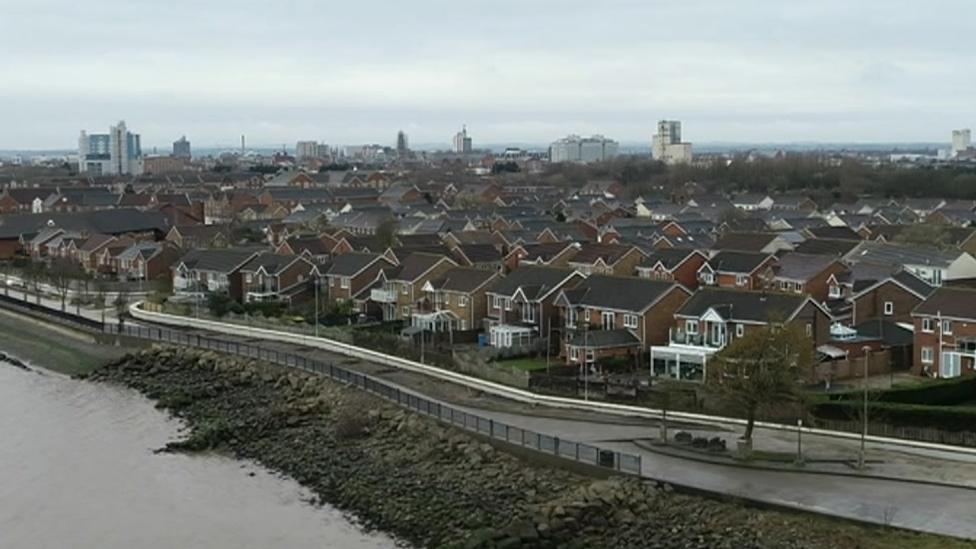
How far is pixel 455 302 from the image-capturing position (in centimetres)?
3488

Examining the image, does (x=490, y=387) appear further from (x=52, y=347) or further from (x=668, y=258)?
(x=52, y=347)

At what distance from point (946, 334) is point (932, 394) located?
3876 mm

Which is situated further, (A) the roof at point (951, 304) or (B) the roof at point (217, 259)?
(B) the roof at point (217, 259)

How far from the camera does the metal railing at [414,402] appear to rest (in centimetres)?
1973

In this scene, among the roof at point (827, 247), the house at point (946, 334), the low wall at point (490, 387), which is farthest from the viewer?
the roof at point (827, 247)

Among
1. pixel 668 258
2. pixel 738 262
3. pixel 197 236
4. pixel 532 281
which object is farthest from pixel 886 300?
pixel 197 236

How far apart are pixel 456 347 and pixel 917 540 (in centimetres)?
1793

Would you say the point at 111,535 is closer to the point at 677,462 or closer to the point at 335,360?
the point at 677,462

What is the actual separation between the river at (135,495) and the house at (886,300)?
17.3 metres

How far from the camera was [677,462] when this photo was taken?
1975 cm

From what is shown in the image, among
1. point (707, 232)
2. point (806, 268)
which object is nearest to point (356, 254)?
point (806, 268)

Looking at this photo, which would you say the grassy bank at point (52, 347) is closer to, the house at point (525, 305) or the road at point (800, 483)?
the house at point (525, 305)

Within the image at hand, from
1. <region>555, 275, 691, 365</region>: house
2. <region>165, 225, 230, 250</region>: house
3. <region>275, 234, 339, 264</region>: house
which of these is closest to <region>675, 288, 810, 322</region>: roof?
<region>555, 275, 691, 365</region>: house

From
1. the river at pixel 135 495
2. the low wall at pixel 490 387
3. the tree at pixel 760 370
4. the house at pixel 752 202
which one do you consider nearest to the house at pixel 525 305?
the low wall at pixel 490 387
